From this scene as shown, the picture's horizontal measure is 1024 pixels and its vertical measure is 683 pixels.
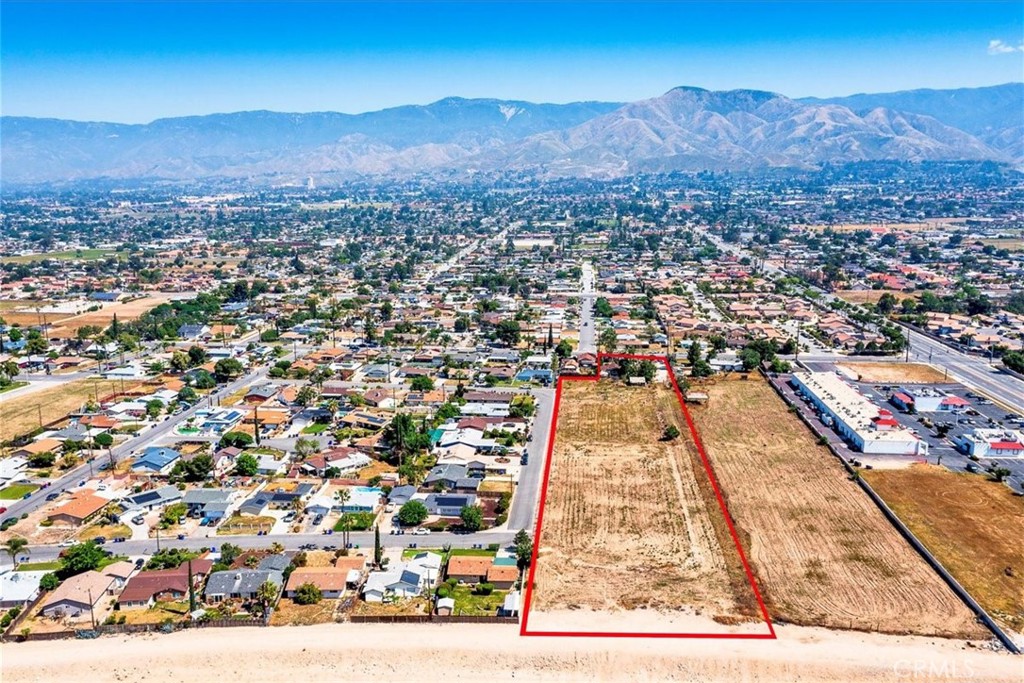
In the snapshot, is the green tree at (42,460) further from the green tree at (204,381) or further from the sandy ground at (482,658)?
the sandy ground at (482,658)

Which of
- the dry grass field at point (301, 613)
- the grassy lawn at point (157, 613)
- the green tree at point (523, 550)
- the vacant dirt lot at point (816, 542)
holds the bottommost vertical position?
the grassy lawn at point (157, 613)

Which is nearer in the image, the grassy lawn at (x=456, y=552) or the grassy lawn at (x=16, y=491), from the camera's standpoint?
the grassy lawn at (x=456, y=552)

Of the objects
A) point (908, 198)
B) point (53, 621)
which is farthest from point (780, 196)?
point (53, 621)

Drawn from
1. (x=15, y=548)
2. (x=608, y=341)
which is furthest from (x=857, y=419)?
(x=15, y=548)

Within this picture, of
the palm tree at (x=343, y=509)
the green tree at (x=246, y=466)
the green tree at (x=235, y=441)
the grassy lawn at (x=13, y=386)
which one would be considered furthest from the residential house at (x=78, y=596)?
the grassy lawn at (x=13, y=386)

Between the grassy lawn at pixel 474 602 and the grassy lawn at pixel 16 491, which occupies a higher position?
the grassy lawn at pixel 474 602

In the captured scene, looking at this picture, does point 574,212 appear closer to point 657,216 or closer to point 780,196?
point 657,216

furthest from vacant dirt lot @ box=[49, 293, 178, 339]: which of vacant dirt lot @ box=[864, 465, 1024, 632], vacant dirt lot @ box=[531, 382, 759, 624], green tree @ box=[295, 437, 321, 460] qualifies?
vacant dirt lot @ box=[864, 465, 1024, 632]
